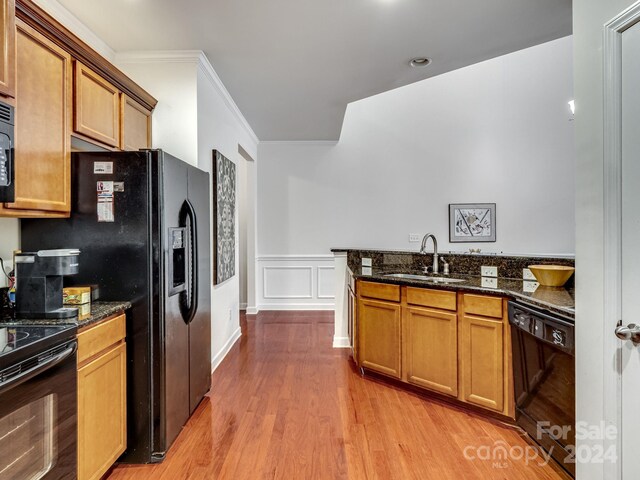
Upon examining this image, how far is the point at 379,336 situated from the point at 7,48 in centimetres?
291

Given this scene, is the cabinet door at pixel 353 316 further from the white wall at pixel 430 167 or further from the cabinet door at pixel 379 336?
the white wall at pixel 430 167

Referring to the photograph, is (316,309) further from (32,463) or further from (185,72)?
(32,463)

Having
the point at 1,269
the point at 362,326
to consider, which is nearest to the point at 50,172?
the point at 1,269

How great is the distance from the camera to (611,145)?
1468mm

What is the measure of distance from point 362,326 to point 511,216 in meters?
3.82

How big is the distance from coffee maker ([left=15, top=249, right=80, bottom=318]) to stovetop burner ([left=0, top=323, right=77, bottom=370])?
0.11 meters

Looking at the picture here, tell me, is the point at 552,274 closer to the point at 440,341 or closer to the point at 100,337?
the point at 440,341

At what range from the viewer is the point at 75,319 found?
5.38 feet

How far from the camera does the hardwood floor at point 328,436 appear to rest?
6.34ft

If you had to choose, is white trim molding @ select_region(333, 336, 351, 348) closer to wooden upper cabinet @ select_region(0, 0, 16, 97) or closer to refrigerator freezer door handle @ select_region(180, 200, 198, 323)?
refrigerator freezer door handle @ select_region(180, 200, 198, 323)

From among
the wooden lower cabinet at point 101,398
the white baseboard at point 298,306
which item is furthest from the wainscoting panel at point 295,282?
the wooden lower cabinet at point 101,398

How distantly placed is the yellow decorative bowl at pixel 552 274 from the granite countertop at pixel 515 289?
5 centimetres

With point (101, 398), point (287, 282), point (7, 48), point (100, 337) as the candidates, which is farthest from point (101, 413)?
point (287, 282)

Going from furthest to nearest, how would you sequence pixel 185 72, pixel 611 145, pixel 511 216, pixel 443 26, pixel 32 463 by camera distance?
pixel 511 216 → pixel 185 72 → pixel 443 26 → pixel 611 145 → pixel 32 463
